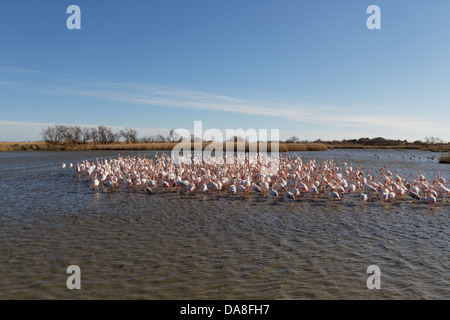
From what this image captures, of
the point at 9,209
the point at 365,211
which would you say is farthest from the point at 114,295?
the point at 365,211

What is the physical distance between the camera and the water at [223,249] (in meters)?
6.24

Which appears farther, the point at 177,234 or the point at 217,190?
the point at 217,190

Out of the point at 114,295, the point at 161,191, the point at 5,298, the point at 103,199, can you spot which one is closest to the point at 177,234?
the point at 114,295

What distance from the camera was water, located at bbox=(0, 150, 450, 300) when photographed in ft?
20.5

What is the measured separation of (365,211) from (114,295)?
10224 millimetres

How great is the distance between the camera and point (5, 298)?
5.80 meters

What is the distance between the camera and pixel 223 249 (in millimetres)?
8367

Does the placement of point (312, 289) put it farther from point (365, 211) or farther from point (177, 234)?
point (365, 211)

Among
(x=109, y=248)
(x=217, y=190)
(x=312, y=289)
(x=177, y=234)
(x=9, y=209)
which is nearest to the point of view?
(x=312, y=289)

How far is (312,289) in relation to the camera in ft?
20.4

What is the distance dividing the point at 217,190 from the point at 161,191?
2979 millimetres

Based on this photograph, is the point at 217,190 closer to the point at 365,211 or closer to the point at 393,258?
the point at 365,211
